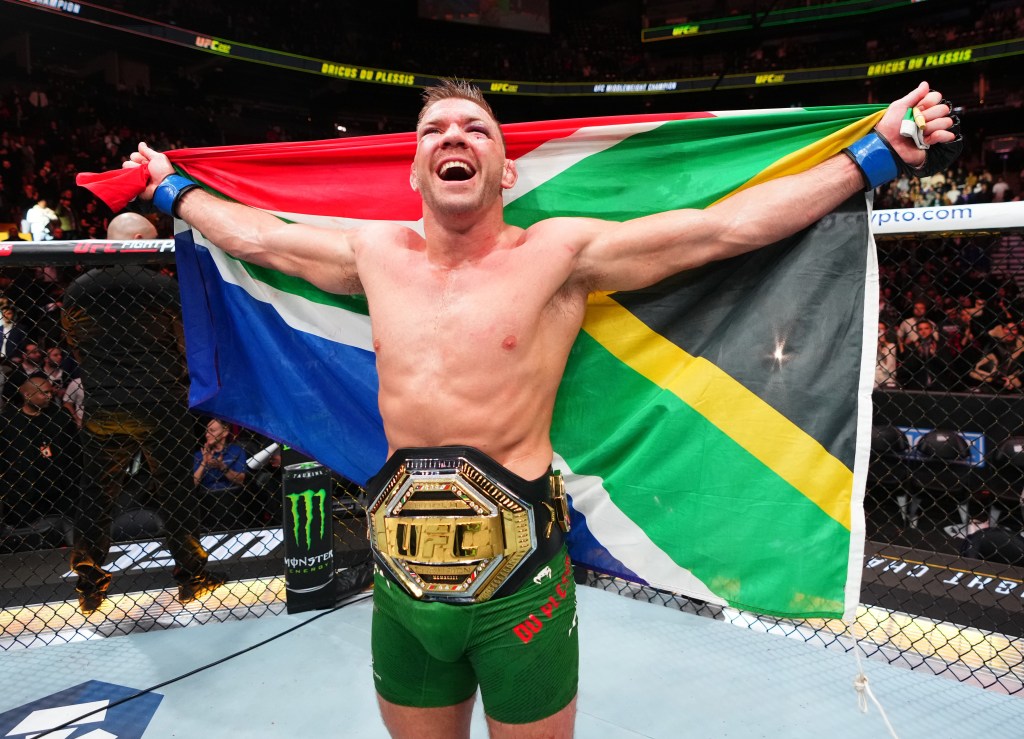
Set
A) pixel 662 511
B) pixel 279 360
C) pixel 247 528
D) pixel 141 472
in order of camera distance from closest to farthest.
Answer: pixel 662 511 → pixel 279 360 → pixel 141 472 → pixel 247 528

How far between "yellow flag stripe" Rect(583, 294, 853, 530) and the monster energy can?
1.79 meters

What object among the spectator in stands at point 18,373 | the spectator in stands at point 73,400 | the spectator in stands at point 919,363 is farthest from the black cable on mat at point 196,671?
the spectator in stands at point 919,363

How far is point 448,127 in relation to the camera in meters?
1.69

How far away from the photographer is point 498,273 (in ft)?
5.45

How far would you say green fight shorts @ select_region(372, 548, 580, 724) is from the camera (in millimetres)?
1562

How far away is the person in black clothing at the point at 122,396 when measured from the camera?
3.09m

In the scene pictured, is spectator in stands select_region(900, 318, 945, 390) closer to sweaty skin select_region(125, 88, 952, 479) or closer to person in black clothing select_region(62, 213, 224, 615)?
sweaty skin select_region(125, 88, 952, 479)

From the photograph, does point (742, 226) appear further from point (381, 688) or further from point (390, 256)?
point (381, 688)

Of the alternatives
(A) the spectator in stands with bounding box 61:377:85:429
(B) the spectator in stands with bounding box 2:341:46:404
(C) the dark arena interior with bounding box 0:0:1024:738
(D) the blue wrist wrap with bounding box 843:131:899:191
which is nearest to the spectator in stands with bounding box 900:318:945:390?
(C) the dark arena interior with bounding box 0:0:1024:738

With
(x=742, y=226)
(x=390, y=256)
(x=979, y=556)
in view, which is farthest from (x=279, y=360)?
(x=979, y=556)

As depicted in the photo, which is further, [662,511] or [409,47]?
[409,47]

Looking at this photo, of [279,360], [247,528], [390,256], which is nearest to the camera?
[390,256]

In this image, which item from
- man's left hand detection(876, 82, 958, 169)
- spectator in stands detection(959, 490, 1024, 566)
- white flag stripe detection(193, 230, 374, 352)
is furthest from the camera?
spectator in stands detection(959, 490, 1024, 566)

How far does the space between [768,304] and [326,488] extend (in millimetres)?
2196
